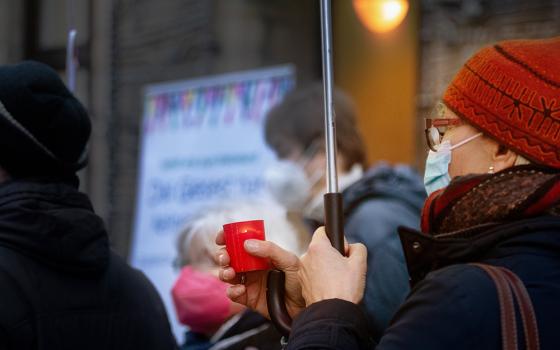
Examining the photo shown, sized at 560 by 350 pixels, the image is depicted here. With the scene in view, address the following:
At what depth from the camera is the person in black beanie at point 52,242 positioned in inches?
76.2

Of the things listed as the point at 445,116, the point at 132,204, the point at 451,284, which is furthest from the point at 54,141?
the point at 132,204

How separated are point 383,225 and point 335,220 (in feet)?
4.19

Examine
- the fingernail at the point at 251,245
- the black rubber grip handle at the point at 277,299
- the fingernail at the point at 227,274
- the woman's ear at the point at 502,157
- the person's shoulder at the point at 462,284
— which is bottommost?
the black rubber grip handle at the point at 277,299

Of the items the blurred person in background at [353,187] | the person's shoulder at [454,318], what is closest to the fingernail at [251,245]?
the person's shoulder at [454,318]

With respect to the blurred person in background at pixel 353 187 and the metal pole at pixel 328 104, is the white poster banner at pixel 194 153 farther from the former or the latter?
the metal pole at pixel 328 104

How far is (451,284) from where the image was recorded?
56.5 inches

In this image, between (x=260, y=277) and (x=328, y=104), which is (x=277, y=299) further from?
(x=328, y=104)

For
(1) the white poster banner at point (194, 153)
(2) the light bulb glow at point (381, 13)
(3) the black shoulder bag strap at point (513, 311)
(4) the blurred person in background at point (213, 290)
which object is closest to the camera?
(3) the black shoulder bag strap at point (513, 311)

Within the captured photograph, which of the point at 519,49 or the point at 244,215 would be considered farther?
the point at 244,215

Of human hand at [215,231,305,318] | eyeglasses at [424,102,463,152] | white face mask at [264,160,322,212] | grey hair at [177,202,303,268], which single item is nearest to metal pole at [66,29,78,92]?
grey hair at [177,202,303,268]

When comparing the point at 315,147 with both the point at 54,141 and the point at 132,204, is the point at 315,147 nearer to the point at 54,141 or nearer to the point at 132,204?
the point at 54,141

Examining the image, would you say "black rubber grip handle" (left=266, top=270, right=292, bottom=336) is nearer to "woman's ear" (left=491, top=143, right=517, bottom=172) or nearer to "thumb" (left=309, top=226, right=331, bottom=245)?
"thumb" (left=309, top=226, right=331, bottom=245)

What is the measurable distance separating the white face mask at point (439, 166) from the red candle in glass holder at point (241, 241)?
0.39 m

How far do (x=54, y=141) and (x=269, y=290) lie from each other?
736 mm
